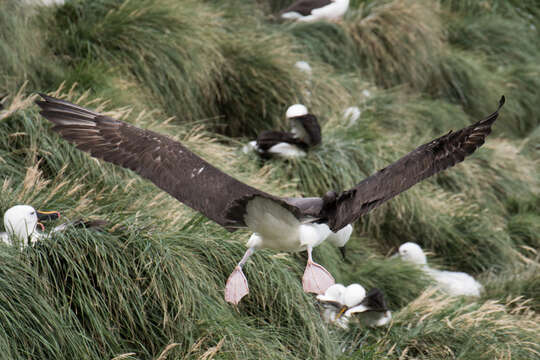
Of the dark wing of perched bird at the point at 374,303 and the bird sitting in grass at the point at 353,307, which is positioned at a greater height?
the dark wing of perched bird at the point at 374,303

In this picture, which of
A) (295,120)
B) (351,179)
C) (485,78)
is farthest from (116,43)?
(485,78)

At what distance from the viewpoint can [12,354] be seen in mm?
3320

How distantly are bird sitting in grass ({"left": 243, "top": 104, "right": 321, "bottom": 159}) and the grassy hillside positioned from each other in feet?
0.38

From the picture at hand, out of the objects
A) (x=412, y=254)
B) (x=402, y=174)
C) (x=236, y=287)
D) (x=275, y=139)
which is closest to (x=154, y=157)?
(x=236, y=287)

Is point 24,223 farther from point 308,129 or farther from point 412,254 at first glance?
point 412,254

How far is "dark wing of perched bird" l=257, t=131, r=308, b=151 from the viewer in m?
6.19

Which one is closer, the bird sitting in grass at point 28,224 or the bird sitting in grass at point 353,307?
the bird sitting in grass at point 28,224

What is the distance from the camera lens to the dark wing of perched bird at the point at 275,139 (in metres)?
6.19

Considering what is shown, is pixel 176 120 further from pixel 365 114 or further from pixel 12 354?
pixel 12 354

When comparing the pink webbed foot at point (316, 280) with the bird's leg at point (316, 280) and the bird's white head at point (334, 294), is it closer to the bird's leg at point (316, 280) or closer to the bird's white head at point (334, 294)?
the bird's leg at point (316, 280)

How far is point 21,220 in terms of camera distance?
3.94m

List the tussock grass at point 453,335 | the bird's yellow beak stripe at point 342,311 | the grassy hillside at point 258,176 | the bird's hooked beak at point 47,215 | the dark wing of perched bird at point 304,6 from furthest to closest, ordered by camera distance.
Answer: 1. the dark wing of perched bird at point 304,6
2. the bird's yellow beak stripe at point 342,311
3. the tussock grass at point 453,335
4. the bird's hooked beak at point 47,215
5. the grassy hillside at point 258,176

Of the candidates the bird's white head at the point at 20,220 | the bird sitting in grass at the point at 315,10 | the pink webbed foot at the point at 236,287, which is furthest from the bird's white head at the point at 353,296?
the bird sitting in grass at the point at 315,10

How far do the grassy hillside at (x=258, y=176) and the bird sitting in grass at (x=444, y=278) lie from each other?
0.12 m
